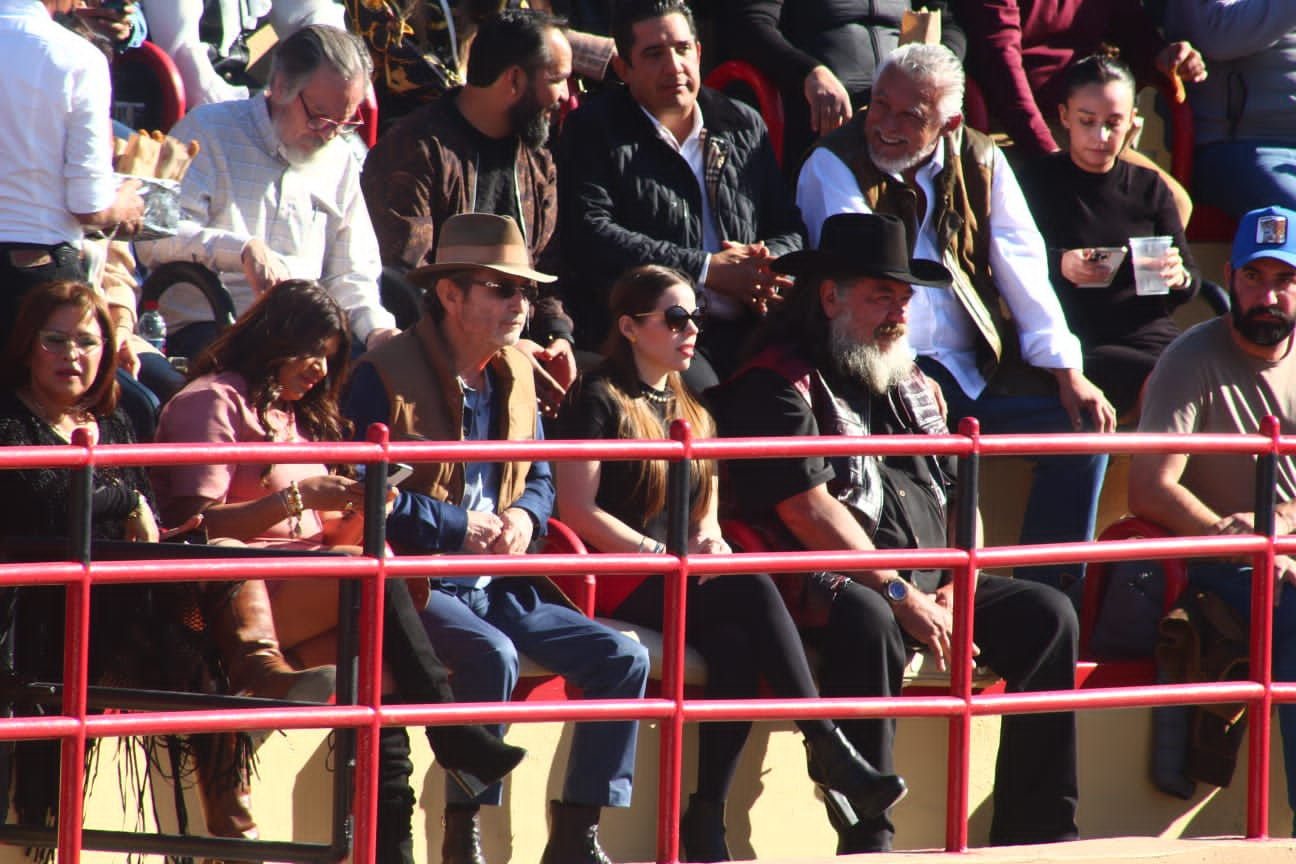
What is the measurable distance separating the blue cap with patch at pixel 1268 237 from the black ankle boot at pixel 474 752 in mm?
2970

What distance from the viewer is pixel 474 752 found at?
4480mm

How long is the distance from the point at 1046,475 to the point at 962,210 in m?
0.98

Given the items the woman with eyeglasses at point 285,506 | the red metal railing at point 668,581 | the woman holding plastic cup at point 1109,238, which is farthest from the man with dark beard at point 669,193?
the red metal railing at point 668,581

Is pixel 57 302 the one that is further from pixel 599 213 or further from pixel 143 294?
pixel 599 213

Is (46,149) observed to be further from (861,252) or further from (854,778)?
(854,778)

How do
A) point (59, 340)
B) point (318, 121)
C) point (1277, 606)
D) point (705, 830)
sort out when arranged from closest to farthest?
point (59, 340) → point (705, 830) → point (1277, 606) → point (318, 121)

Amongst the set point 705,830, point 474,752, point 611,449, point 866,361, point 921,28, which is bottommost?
point 705,830

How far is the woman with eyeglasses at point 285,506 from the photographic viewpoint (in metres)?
4.35

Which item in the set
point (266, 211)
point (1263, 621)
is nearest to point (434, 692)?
point (1263, 621)

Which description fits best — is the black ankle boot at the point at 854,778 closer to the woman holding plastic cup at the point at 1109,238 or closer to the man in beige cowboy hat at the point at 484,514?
the man in beige cowboy hat at the point at 484,514

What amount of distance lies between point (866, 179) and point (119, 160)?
249 centimetres

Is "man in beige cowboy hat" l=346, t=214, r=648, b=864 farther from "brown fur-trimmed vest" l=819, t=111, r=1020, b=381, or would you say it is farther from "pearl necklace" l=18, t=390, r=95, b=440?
"brown fur-trimmed vest" l=819, t=111, r=1020, b=381

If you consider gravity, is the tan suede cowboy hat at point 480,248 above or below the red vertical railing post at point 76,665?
above

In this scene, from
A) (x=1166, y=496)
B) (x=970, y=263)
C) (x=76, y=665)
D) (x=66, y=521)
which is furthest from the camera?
(x=970, y=263)
